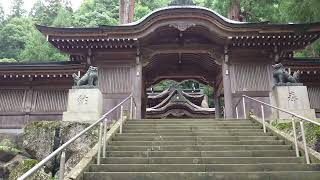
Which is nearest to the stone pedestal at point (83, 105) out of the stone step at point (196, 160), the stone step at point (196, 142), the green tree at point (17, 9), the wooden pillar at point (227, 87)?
the stone step at point (196, 142)

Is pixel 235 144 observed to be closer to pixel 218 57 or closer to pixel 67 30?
pixel 218 57

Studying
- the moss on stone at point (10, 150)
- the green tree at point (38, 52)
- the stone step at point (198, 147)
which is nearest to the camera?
the stone step at point (198, 147)

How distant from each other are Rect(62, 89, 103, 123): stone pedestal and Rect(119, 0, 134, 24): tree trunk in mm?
12816

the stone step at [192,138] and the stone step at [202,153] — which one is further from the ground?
the stone step at [192,138]

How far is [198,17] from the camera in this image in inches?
513

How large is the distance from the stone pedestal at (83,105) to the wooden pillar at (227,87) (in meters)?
5.17

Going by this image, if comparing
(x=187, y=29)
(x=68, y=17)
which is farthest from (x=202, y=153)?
(x=68, y=17)

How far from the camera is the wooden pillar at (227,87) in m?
13.1

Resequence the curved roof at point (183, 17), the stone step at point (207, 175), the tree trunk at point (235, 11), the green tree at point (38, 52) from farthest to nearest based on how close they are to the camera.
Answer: the green tree at point (38, 52) → the tree trunk at point (235, 11) → the curved roof at point (183, 17) → the stone step at point (207, 175)

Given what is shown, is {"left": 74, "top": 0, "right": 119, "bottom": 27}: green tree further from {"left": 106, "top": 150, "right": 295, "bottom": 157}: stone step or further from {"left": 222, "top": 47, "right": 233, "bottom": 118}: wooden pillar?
{"left": 106, "top": 150, "right": 295, "bottom": 157}: stone step

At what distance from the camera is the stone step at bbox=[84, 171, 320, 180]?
574cm

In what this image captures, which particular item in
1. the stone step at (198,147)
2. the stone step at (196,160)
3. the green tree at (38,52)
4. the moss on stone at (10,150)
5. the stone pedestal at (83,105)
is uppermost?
the green tree at (38,52)

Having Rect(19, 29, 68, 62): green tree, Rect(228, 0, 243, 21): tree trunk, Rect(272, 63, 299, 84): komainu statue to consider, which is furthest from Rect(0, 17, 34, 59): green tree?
Rect(272, 63, 299, 84): komainu statue

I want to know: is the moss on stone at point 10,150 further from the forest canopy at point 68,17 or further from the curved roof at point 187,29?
the forest canopy at point 68,17
